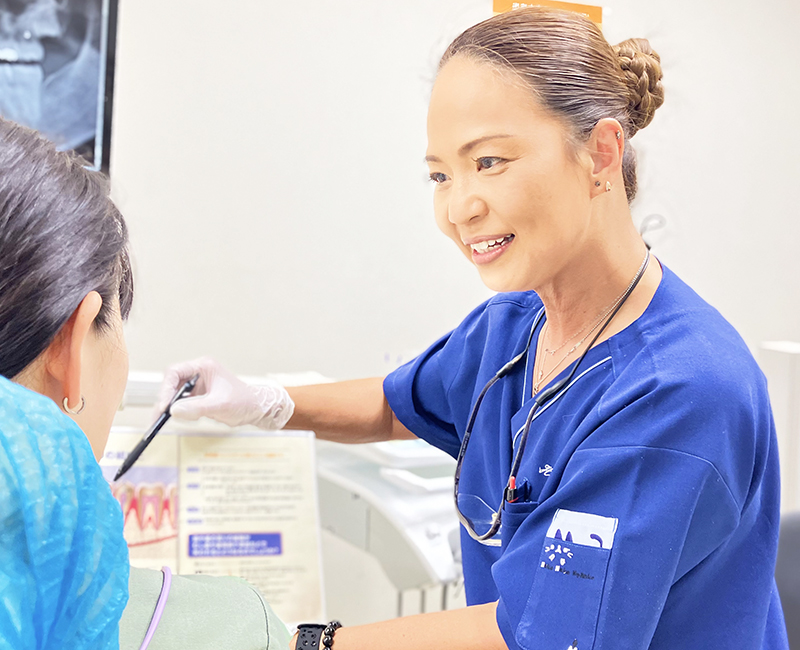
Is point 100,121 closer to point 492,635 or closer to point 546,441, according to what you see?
point 546,441

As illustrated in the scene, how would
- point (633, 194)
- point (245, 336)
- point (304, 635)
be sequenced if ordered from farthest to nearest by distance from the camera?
point (245, 336) → point (633, 194) → point (304, 635)

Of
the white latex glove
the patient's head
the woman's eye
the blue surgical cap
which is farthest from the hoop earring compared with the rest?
the white latex glove

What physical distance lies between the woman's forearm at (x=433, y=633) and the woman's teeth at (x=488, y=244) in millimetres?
419

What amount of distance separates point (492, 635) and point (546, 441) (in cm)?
22

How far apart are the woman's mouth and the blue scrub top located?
0.54 ft

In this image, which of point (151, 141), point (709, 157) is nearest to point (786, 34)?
point (709, 157)

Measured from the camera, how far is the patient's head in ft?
1.59

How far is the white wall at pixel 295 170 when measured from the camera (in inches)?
69.9

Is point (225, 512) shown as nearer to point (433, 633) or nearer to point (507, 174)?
point (433, 633)

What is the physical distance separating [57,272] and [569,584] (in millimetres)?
549

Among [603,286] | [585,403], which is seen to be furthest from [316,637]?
[603,286]

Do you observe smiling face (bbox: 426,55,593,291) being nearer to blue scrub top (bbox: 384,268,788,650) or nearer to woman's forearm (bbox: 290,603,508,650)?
blue scrub top (bbox: 384,268,788,650)

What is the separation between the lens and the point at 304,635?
2.84 ft

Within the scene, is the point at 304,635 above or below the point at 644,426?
below
